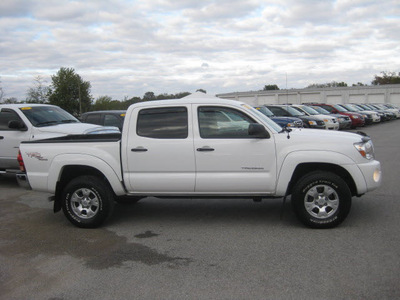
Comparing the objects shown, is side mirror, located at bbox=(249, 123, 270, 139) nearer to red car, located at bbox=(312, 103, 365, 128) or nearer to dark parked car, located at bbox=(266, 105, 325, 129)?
dark parked car, located at bbox=(266, 105, 325, 129)

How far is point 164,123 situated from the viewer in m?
6.12

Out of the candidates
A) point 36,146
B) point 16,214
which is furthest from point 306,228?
point 16,214

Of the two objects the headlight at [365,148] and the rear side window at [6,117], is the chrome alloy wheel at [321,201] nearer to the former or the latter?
the headlight at [365,148]

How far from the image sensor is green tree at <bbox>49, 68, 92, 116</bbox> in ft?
160

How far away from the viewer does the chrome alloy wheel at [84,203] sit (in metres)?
6.28

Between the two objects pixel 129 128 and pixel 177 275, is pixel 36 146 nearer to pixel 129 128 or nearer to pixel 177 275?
pixel 129 128

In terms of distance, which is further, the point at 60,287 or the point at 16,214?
the point at 16,214

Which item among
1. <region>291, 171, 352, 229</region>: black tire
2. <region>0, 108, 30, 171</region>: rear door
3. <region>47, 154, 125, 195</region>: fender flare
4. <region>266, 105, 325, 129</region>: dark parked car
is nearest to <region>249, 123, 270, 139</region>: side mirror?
<region>291, 171, 352, 229</region>: black tire

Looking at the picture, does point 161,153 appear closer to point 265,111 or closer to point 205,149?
point 205,149

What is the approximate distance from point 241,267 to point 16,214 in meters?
4.64

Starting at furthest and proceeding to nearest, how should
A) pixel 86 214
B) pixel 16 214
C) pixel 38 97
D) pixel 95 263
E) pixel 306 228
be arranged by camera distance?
pixel 38 97, pixel 16 214, pixel 86 214, pixel 306 228, pixel 95 263

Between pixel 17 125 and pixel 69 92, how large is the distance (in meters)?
42.1

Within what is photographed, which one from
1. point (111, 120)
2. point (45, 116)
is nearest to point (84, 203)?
point (45, 116)

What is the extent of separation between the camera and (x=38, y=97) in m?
41.6
